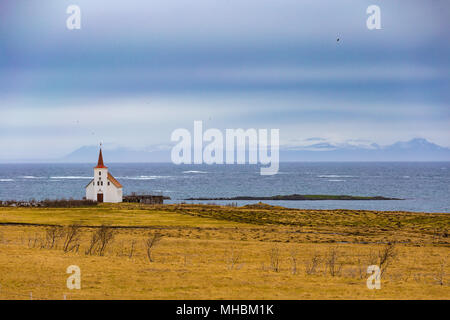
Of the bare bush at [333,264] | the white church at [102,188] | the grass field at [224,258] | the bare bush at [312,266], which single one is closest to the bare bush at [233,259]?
the grass field at [224,258]

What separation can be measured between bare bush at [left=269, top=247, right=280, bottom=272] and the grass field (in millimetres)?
82

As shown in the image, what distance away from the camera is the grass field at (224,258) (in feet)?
81.7

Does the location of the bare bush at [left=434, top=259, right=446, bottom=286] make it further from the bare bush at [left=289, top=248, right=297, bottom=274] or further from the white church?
the white church

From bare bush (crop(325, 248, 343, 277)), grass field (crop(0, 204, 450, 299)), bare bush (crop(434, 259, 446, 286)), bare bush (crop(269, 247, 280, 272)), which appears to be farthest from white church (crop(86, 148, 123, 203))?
bare bush (crop(434, 259, 446, 286))

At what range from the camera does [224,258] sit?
3634cm

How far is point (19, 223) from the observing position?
5503 cm

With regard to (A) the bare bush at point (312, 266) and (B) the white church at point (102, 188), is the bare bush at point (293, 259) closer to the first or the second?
(A) the bare bush at point (312, 266)

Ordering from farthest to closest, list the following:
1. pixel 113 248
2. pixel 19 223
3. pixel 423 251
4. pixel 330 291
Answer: pixel 19 223 < pixel 423 251 < pixel 113 248 < pixel 330 291

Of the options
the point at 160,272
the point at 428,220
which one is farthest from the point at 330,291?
the point at 428,220

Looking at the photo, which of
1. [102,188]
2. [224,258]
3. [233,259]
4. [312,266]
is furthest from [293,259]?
[102,188]

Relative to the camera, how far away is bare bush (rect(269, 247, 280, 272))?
3175cm

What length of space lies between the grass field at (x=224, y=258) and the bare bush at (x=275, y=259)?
8cm

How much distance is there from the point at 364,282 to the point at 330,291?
332 centimetres
